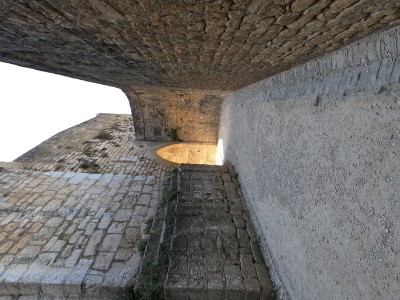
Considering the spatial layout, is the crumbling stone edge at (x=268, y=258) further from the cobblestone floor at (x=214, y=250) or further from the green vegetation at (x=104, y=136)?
the green vegetation at (x=104, y=136)

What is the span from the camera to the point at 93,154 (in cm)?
938

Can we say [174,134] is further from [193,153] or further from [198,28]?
[198,28]

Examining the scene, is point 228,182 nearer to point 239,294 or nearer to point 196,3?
point 239,294

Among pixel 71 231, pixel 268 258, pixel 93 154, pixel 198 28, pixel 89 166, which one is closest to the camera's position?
pixel 198 28

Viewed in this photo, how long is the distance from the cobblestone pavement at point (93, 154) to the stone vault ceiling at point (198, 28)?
5.46 m

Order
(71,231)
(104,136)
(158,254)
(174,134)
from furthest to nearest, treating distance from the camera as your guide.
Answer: (104,136) < (174,134) < (71,231) < (158,254)

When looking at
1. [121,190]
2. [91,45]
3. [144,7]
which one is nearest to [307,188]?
[144,7]

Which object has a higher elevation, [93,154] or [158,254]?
[158,254]

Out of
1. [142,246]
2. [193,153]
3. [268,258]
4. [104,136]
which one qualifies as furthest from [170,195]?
Result: [104,136]

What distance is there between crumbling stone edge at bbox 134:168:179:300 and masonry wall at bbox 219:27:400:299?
1347 mm

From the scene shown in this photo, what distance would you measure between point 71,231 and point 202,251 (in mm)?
2347

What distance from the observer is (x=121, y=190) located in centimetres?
564

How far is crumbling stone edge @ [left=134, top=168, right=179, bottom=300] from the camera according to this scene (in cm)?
303

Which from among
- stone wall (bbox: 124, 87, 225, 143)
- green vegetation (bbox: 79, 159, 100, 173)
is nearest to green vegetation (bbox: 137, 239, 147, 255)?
green vegetation (bbox: 79, 159, 100, 173)
